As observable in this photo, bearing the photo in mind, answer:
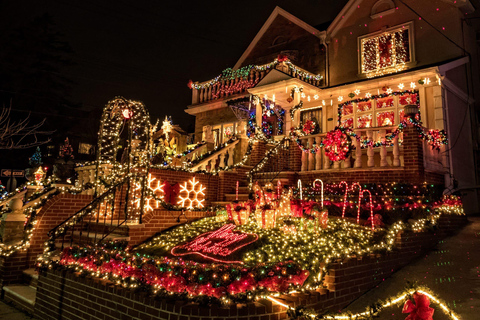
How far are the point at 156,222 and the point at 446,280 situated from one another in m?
5.23

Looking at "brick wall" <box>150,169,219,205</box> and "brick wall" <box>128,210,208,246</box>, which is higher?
"brick wall" <box>150,169,219,205</box>

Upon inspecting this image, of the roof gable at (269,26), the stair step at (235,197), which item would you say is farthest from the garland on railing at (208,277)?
the roof gable at (269,26)

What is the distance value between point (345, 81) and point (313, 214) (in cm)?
989

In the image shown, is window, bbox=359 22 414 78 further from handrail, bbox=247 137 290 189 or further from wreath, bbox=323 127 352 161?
wreath, bbox=323 127 352 161

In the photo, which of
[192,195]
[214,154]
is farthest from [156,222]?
[214,154]

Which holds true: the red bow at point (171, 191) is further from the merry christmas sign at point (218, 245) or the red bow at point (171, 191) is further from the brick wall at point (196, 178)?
the merry christmas sign at point (218, 245)

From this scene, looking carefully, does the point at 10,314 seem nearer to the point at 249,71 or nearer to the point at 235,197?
the point at 235,197

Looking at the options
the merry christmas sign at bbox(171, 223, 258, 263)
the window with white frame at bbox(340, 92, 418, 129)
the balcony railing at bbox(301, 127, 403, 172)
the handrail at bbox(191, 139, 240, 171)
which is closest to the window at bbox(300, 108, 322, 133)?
the window with white frame at bbox(340, 92, 418, 129)

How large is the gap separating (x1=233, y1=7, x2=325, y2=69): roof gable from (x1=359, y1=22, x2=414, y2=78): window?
90.2 inches

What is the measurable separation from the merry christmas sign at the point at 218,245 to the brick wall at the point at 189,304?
1381mm

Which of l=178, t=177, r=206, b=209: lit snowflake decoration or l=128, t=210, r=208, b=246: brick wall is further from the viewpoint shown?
l=178, t=177, r=206, b=209: lit snowflake decoration

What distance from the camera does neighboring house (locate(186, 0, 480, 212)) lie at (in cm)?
933

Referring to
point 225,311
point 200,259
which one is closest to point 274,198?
point 200,259

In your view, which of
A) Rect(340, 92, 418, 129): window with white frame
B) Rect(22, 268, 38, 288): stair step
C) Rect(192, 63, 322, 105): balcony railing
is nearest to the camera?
Rect(22, 268, 38, 288): stair step
